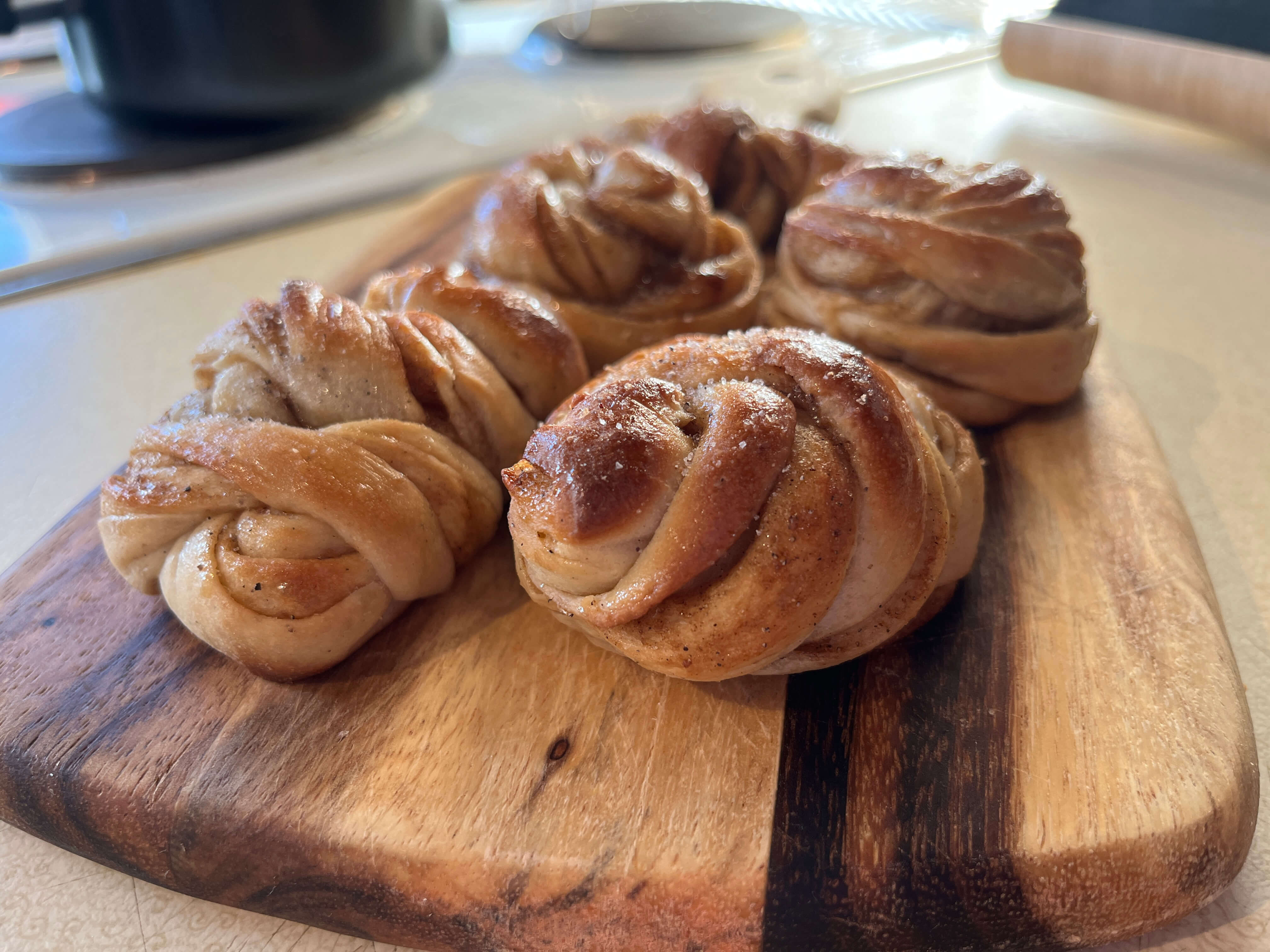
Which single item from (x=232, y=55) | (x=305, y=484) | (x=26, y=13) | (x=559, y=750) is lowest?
(x=559, y=750)

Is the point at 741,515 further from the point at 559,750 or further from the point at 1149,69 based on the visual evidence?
the point at 1149,69

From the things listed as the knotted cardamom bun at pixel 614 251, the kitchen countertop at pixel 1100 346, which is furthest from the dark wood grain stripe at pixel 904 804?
the knotted cardamom bun at pixel 614 251

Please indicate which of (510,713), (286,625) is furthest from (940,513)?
(286,625)

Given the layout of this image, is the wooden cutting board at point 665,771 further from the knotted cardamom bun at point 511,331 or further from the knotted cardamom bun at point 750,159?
the knotted cardamom bun at point 750,159

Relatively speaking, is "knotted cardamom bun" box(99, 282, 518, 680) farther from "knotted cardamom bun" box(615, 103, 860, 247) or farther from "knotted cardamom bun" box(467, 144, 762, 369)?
"knotted cardamom bun" box(615, 103, 860, 247)

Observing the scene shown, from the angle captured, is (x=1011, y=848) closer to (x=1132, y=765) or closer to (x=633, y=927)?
(x=1132, y=765)

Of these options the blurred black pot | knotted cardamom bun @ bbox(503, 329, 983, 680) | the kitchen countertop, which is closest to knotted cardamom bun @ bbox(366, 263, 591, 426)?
knotted cardamom bun @ bbox(503, 329, 983, 680)

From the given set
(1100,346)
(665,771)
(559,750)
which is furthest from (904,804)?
(1100,346)

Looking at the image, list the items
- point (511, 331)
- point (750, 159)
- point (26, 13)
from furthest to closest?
point (26, 13) → point (750, 159) → point (511, 331)
